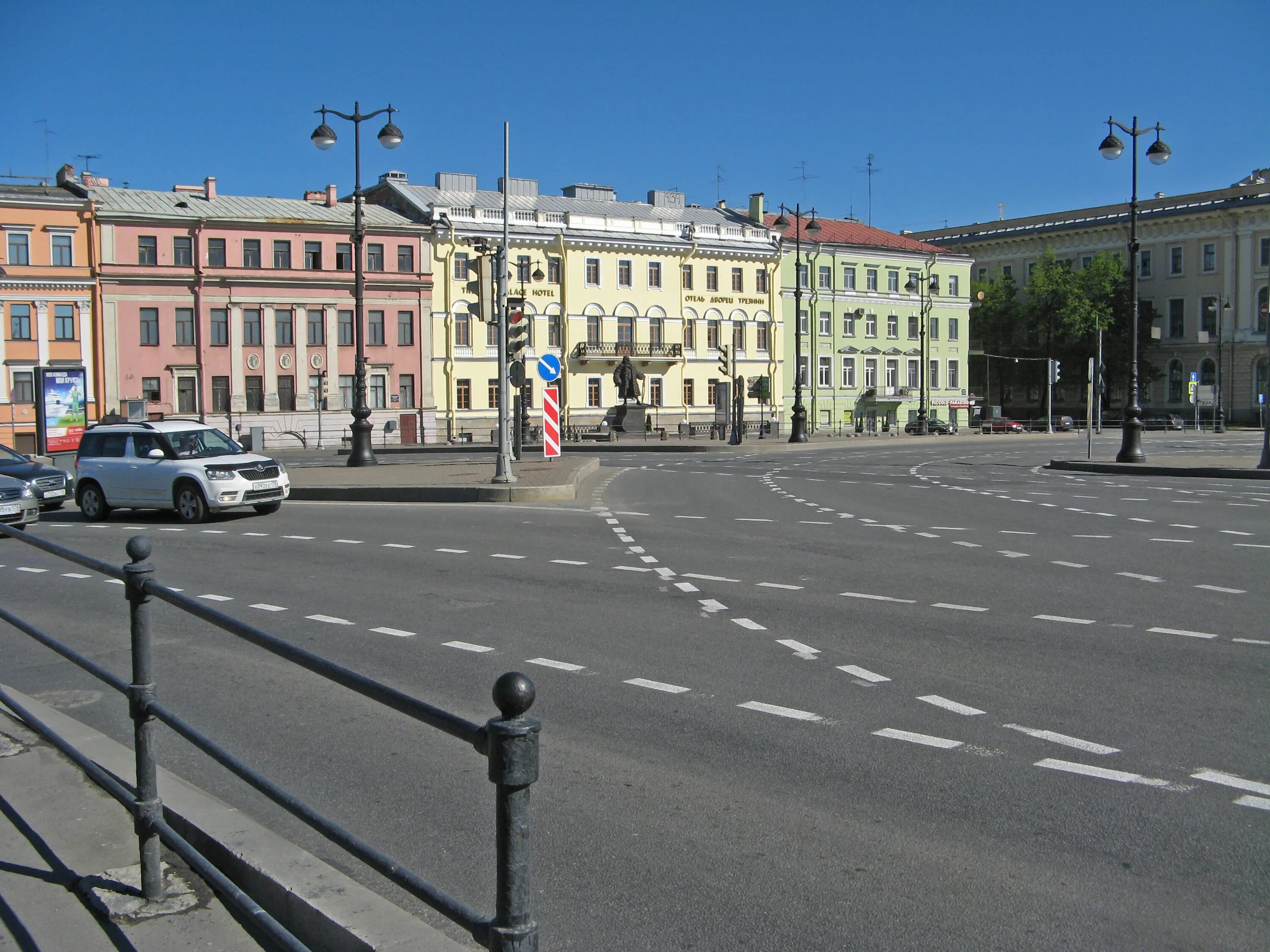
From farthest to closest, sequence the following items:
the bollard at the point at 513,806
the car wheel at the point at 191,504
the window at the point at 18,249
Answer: the window at the point at 18,249 → the car wheel at the point at 191,504 → the bollard at the point at 513,806

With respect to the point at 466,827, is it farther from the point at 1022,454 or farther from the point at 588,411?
the point at 588,411

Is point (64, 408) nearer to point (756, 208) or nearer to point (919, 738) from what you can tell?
point (919, 738)

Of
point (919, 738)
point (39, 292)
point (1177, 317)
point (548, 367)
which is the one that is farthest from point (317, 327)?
point (919, 738)

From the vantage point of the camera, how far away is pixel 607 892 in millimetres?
4254

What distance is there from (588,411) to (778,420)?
13.3m

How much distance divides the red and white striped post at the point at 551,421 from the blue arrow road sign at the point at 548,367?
0.28 meters

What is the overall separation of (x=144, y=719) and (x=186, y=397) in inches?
2556

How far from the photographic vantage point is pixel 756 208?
84625 mm

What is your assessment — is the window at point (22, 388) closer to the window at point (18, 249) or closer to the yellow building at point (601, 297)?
the window at point (18, 249)

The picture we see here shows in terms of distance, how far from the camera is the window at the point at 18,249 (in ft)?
198

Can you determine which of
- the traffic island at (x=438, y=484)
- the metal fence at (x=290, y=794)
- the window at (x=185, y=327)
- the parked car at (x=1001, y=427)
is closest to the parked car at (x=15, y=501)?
the traffic island at (x=438, y=484)

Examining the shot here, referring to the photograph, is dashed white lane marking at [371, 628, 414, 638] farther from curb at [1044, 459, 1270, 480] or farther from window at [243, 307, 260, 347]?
window at [243, 307, 260, 347]

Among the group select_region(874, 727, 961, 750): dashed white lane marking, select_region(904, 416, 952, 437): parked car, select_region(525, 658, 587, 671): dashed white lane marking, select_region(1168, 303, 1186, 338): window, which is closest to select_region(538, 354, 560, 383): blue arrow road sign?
select_region(525, 658, 587, 671): dashed white lane marking

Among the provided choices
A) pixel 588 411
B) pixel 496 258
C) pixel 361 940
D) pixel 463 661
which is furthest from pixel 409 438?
pixel 361 940
